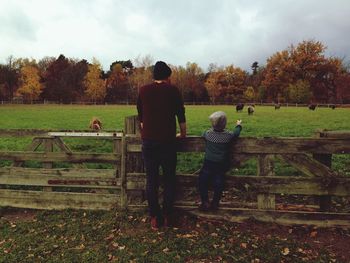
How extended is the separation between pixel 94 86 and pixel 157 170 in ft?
261

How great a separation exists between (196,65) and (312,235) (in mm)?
102124

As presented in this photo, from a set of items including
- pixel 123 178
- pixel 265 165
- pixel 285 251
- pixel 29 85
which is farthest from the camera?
pixel 29 85

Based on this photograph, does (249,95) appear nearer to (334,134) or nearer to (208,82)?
(208,82)

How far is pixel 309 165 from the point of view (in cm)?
542

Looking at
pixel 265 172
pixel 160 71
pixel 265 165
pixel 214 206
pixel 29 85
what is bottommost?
pixel 214 206

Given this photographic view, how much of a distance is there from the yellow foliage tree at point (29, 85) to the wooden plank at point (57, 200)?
7915 cm

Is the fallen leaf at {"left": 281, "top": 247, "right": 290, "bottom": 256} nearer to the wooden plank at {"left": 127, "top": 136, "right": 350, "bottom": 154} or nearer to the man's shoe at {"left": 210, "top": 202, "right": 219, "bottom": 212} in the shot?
the man's shoe at {"left": 210, "top": 202, "right": 219, "bottom": 212}

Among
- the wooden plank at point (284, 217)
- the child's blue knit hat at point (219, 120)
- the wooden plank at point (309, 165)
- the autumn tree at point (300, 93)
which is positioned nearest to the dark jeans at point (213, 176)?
the wooden plank at point (284, 217)

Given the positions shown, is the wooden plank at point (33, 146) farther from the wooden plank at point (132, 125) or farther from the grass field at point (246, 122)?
the grass field at point (246, 122)

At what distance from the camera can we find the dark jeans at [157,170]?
17.7ft

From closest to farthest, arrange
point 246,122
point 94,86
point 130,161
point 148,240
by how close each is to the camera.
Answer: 1. point 148,240
2. point 130,161
3. point 246,122
4. point 94,86

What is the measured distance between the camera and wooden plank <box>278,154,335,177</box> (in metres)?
5.38

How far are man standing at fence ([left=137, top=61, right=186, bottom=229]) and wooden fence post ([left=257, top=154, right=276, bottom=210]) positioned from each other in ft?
4.41

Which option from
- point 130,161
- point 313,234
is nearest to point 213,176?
point 130,161
